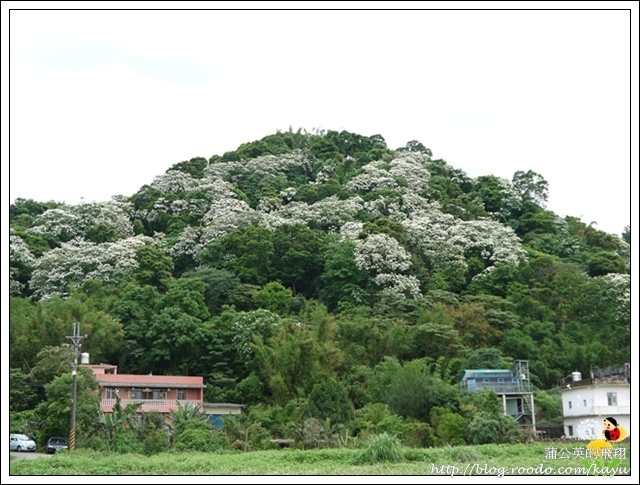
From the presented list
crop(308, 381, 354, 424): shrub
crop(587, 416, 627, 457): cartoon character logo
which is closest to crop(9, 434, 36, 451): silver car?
crop(308, 381, 354, 424): shrub

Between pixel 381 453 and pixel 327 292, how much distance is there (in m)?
9.61

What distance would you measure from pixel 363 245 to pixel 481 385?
7.07 metres

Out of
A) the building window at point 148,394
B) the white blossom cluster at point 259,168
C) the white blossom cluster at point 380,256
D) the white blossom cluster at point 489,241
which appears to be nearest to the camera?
the building window at point 148,394

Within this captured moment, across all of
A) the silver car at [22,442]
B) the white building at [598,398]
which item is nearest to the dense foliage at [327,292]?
the white building at [598,398]

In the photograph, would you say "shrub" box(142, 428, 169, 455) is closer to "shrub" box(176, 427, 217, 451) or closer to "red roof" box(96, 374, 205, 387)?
"shrub" box(176, 427, 217, 451)

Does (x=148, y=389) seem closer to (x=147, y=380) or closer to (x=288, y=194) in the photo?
(x=147, y=380)

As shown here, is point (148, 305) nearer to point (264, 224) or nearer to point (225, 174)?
point (264, 224)

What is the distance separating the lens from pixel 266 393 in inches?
525

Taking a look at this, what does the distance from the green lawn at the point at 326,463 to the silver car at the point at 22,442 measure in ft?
3.29

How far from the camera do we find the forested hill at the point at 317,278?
1264cm

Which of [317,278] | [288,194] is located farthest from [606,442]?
[288,194]

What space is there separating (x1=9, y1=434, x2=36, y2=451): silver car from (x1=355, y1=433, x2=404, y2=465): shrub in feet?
14.4

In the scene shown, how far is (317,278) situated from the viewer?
18.5 m

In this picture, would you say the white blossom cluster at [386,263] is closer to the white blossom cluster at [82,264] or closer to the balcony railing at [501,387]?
the balcony railing at [501,387]
